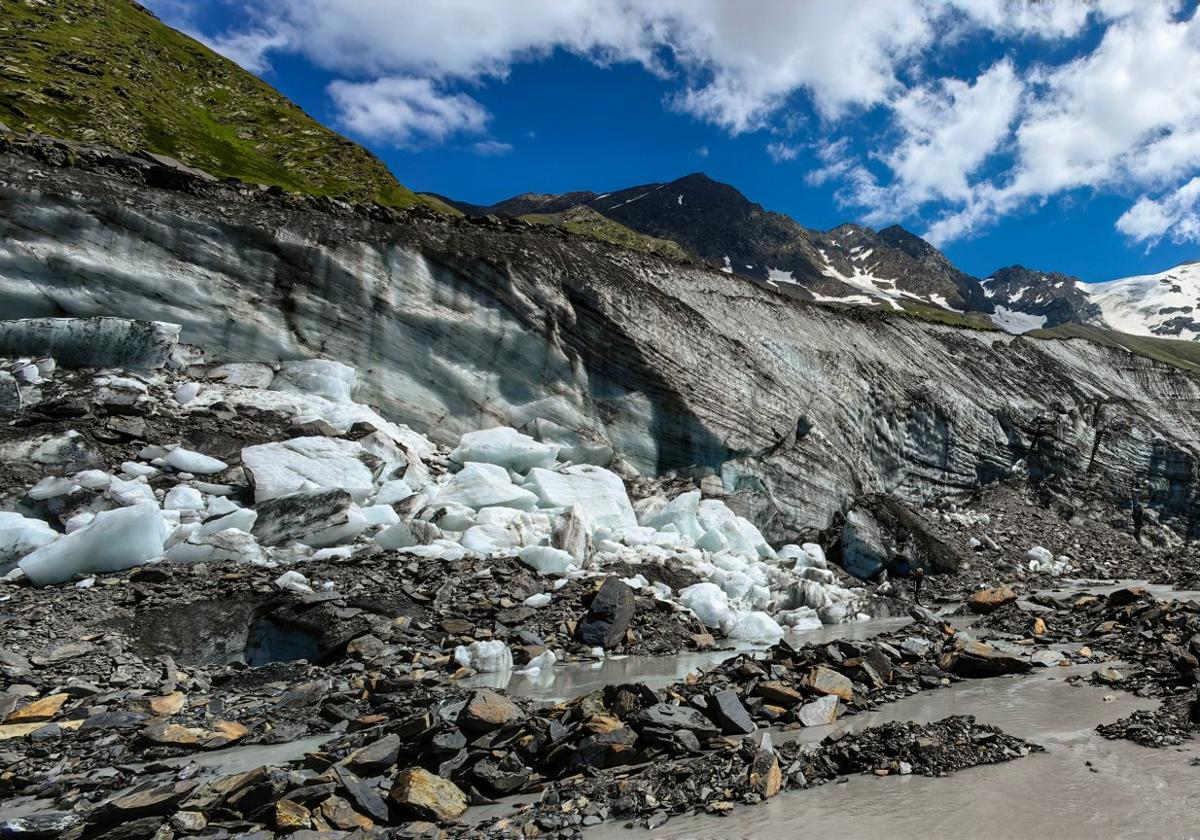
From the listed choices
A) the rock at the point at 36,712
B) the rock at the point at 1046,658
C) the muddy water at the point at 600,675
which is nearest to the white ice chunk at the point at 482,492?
the muddy water at the point at 600,675

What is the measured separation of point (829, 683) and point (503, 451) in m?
Result: 11.7

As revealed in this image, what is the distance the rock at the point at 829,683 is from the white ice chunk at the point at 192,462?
1196 centimetres

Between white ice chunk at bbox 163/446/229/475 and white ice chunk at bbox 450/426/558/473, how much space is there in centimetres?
584

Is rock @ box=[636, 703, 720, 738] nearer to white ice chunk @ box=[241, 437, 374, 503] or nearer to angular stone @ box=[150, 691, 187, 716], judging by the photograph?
angular stone @ box=[150, 691, 187, 716]

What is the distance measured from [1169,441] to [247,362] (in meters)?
43.7

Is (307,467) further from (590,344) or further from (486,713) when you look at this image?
(590,344)

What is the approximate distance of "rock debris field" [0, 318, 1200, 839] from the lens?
17.1 feet

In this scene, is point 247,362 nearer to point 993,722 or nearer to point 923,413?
point 993,722

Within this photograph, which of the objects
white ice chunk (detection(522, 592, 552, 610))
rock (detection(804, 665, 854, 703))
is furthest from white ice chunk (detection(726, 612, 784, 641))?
rock (detection(804, 665, 854, 703))

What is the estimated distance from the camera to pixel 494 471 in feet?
53.8

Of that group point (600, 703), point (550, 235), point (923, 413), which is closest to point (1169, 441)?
point (923, 413)

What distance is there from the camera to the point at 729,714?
20.9ft

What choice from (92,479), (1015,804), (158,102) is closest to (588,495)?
(92,479)

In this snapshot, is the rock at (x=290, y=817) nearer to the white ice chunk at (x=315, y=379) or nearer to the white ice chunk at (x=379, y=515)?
the white ice chunk at (x=379, y=515)
